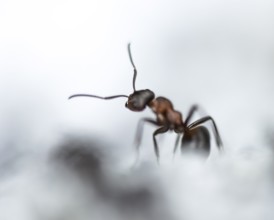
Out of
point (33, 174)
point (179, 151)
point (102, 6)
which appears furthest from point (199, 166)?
point (102, 6)

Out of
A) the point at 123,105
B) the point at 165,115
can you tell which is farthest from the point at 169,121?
the point at 123,105

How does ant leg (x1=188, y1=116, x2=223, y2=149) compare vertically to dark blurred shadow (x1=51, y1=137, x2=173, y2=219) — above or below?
above

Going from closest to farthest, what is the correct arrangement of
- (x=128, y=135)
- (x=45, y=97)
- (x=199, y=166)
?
(x=199, y=166)
(x=128, y=135)
(x=45, y=97)

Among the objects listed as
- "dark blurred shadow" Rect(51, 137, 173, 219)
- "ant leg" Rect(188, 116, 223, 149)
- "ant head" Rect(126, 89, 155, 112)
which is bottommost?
"dark blurred shadow" Rect(51, 137, 173, 219)

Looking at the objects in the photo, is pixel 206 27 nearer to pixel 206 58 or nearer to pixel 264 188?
pixel 206 58

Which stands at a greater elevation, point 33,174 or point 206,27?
point 206,27

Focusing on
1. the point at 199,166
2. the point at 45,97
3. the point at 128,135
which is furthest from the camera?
the point at 45,97

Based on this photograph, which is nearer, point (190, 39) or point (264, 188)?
point (264, 188)
